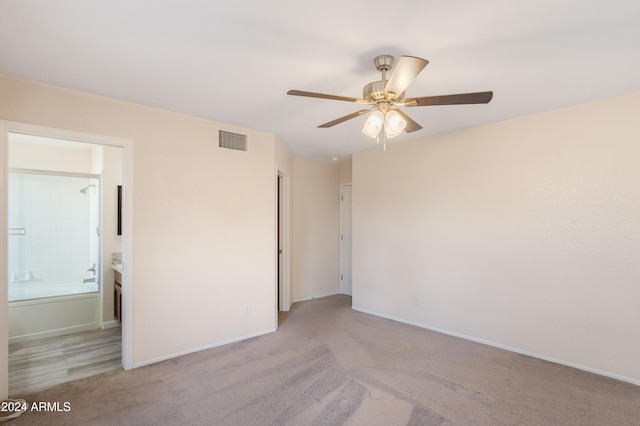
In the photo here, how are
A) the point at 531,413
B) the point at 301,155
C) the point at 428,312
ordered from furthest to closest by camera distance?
the point at 301,155, the point at 428,312, the point at 531,413

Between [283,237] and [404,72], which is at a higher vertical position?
[404,72]

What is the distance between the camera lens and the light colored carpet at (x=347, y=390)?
209cm

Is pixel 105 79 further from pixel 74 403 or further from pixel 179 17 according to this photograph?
pixel 74 403

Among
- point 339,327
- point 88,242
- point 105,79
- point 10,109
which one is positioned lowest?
point 339,327

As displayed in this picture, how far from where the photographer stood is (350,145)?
4215 mm

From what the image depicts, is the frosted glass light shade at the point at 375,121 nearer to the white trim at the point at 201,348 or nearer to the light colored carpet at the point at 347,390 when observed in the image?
the light colored carpet at the point at 347,390

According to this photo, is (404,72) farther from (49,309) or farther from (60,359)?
(49,309)

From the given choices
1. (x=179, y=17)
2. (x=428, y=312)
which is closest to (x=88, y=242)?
(x=179, y=17)

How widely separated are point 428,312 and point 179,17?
12.5 ft

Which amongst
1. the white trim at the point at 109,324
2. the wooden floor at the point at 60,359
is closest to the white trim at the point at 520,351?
the wooden floor at the point at 60,359

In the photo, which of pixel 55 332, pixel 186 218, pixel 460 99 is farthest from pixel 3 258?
pixel 460 99

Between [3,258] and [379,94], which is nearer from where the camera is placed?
[379,94]

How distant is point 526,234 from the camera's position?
3.07 meters

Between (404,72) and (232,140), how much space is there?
7.62 ft
